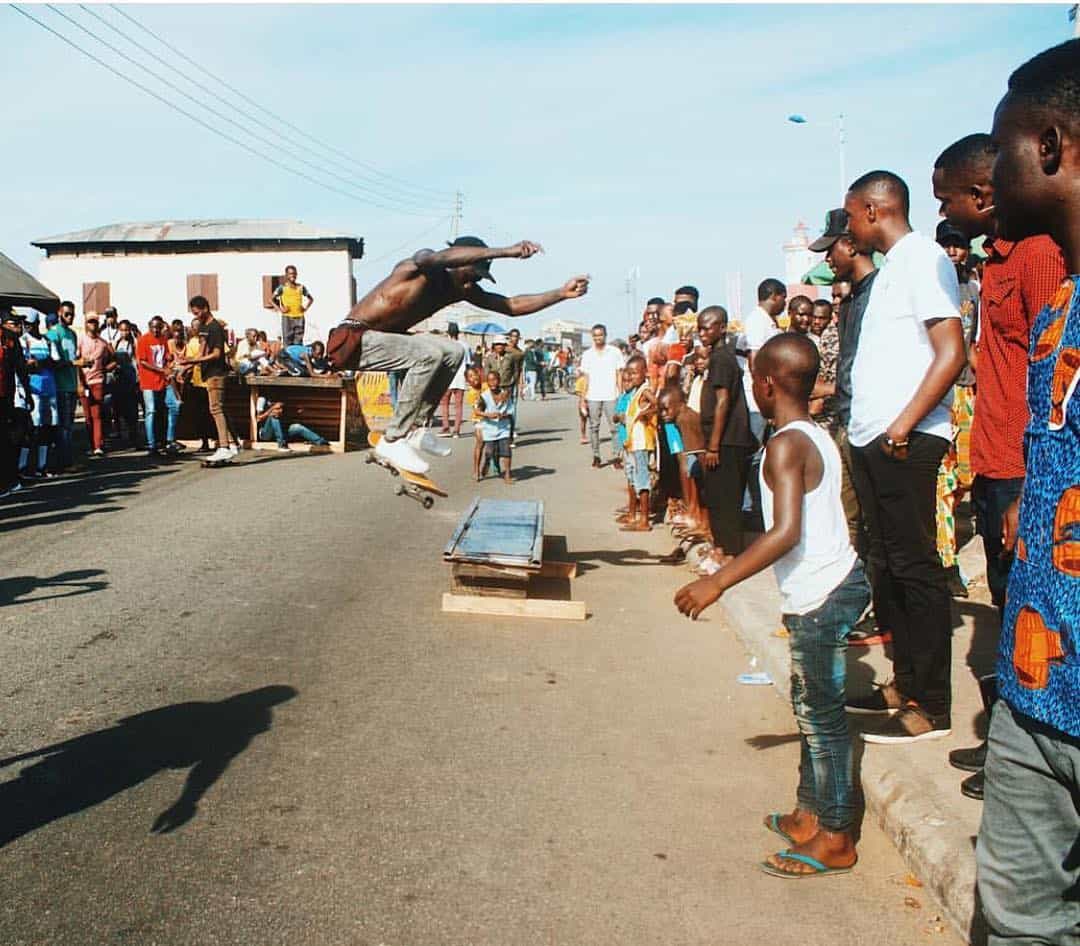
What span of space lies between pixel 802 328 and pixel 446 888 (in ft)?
24.4

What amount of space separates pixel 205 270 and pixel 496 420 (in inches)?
1308

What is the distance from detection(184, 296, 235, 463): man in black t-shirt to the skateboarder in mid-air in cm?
903

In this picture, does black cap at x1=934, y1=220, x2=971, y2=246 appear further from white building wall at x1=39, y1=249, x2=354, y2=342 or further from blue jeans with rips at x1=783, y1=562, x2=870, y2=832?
white building wall at x1=39, y1=249, x2=354, y2=342

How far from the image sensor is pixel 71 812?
4.20 meters

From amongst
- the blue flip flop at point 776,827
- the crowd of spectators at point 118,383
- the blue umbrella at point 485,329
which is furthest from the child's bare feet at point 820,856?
the blue umbrella at point 485,329

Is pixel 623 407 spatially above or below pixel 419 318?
below

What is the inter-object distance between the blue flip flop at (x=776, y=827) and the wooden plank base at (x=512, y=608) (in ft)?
12.0

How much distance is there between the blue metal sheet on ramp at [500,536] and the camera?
7.72 meters

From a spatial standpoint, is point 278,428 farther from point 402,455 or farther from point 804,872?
point 804,872

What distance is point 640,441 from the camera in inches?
438

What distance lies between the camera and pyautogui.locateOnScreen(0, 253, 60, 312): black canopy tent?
16.4m

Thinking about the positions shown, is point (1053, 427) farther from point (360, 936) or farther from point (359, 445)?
point (359, 445)

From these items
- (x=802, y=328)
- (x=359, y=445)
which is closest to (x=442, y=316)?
(x=359, y=445)

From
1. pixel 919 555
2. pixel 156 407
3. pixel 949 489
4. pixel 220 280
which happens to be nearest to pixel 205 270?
pixel 220 280
